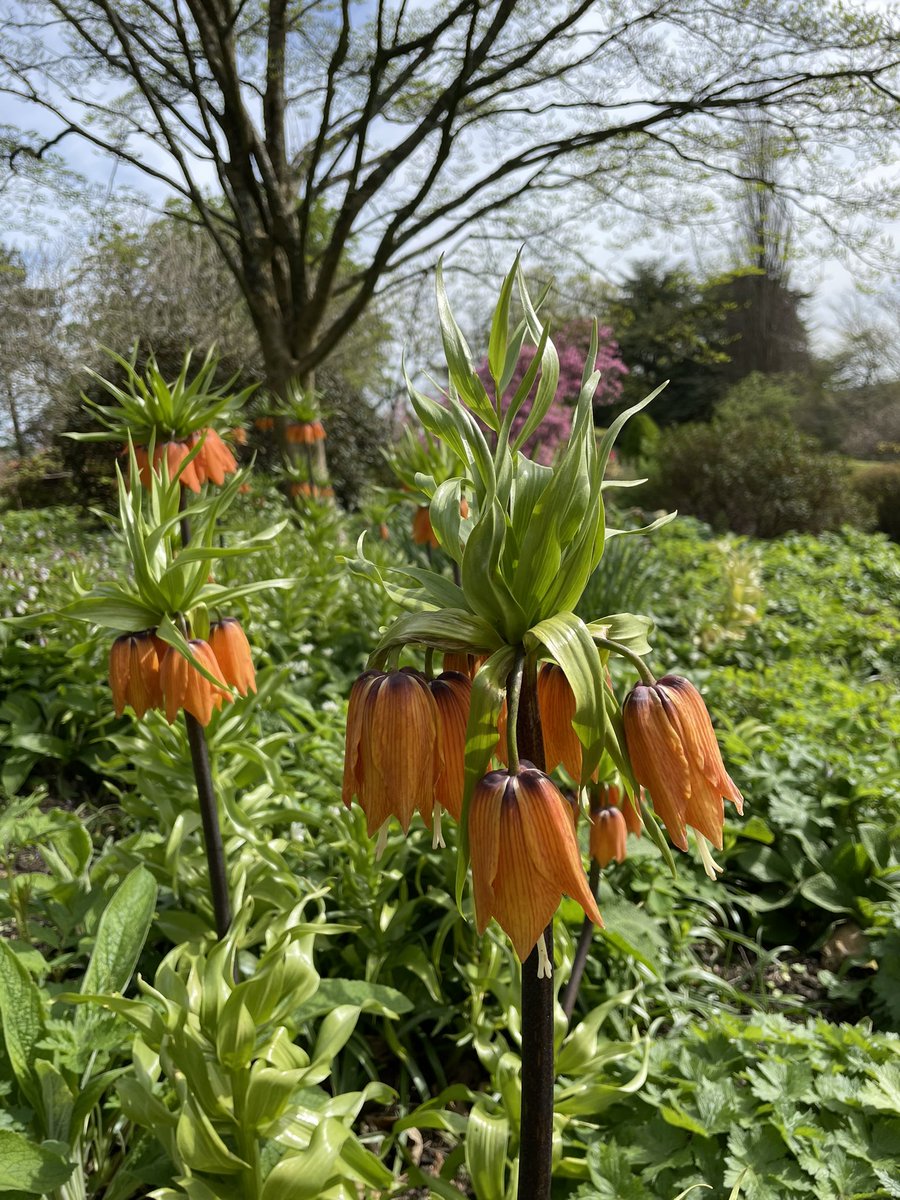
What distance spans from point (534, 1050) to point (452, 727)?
1.31ft

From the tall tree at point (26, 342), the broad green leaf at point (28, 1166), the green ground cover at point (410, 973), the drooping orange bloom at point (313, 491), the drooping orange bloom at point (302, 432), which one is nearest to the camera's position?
the broad green leaf at point (28, 1166)

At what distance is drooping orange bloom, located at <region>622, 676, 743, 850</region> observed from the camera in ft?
2.61

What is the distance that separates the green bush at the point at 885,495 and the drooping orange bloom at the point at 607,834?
1083 centimetres

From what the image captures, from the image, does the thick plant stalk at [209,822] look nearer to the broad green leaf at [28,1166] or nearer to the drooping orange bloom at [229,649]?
the drooping orange bloom at [229,649]

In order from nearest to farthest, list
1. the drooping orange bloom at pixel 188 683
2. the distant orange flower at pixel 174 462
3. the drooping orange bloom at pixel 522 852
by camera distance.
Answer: the drooping orange bloom at pixel 522 852
the drooping orange bloom at pixel 188 683
the distant orange flower at pixel 174 462

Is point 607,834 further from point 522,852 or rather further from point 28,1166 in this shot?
point 28,1166

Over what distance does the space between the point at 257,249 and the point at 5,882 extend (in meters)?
7.53

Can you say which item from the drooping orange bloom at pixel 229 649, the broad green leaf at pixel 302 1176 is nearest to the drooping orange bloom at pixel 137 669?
the drooping orange bloom at pixel 229 649

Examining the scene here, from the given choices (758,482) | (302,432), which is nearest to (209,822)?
(302,432)

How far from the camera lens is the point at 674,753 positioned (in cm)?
80

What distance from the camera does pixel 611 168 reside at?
9094mm

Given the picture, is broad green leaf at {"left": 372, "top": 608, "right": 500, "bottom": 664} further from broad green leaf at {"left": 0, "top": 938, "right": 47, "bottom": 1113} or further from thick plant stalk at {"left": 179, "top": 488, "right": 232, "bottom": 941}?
broad green leaf at {"left": 0, "top": 938, "right": 47, "bottom": 1113}

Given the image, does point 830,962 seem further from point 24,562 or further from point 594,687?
point 24,562

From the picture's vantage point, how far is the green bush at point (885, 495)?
11.0 m
